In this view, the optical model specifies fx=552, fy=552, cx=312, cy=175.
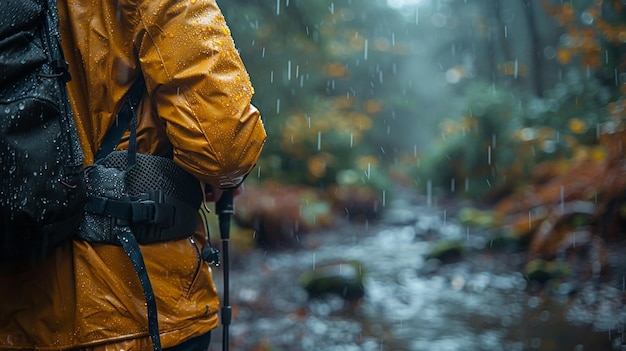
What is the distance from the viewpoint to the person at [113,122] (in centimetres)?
179

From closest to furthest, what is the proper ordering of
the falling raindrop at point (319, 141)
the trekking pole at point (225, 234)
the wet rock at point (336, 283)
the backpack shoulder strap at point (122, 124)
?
the backpack shoulder strap at point (122, 124) < the trekking pole at point (225, 234) < the wet rock at point (336, 283) < the falling raindrop at point (319, 141)

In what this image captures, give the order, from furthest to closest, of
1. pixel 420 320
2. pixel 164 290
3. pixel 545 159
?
pixel 545 159
pixel 420 320
pixel 164 290

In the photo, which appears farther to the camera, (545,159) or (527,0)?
(527,0)

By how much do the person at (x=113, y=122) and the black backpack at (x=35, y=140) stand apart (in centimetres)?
12

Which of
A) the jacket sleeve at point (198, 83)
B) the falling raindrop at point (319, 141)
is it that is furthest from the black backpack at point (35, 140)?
the falling raindrop at point (319, 141)

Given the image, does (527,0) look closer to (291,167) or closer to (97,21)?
(291,167)

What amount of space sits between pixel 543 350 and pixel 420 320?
168 centimetres

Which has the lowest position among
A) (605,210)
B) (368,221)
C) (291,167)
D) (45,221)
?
(368,221)

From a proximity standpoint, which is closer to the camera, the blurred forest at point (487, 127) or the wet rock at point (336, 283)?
the wet rock at point (336, 283)

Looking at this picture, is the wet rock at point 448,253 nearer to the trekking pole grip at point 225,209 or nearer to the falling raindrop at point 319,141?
the trekking pole grip at point 225,209

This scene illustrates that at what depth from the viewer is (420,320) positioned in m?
6.73

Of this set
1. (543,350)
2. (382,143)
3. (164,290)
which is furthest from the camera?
(382,143)

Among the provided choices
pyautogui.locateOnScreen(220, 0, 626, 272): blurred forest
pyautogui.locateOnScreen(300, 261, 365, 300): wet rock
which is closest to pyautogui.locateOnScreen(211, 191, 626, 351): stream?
pyautogui.locateOnScreen(300, 261, 365, 300): wet rock

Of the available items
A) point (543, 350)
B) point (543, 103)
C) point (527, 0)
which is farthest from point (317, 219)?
point (527, 0)
